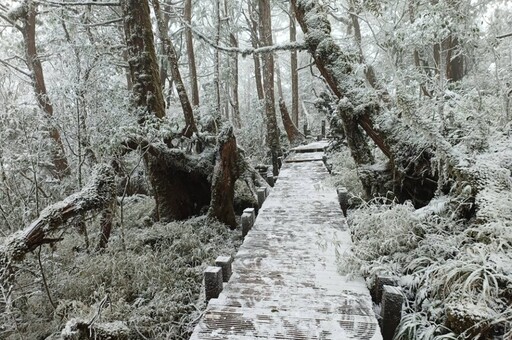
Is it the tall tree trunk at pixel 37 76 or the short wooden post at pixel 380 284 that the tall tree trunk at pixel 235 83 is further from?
the short wooden post at pixel 380 284

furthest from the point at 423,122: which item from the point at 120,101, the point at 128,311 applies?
the point at 120,101

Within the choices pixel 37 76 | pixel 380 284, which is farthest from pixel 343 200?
pixel 37 76

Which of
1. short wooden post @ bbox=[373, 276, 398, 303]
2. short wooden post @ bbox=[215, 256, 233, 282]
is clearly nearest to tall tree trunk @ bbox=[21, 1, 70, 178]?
short wooden post @ bbox=[215, 256, 233, 282]

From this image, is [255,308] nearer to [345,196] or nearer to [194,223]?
[345,196]

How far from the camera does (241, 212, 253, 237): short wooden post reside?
5839mm

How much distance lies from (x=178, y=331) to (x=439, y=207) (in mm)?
4497

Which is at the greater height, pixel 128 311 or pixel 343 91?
pixel 343 91

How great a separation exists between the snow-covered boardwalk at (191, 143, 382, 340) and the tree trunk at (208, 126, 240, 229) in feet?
6.18

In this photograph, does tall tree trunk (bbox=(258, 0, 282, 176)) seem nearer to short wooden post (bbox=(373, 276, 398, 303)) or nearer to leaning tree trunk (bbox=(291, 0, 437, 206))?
leaning tree trunk (bbox=(291, 0, 437, 206))

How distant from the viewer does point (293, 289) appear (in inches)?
162

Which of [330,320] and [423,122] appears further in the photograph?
[423,122]

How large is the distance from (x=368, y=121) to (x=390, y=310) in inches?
197

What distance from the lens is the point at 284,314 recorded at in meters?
3.62

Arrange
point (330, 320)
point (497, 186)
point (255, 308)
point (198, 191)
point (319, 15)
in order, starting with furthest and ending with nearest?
point (198, 191) → point (319, 15) → point (497, 186) → point (255, 308) → point (330, 320)
